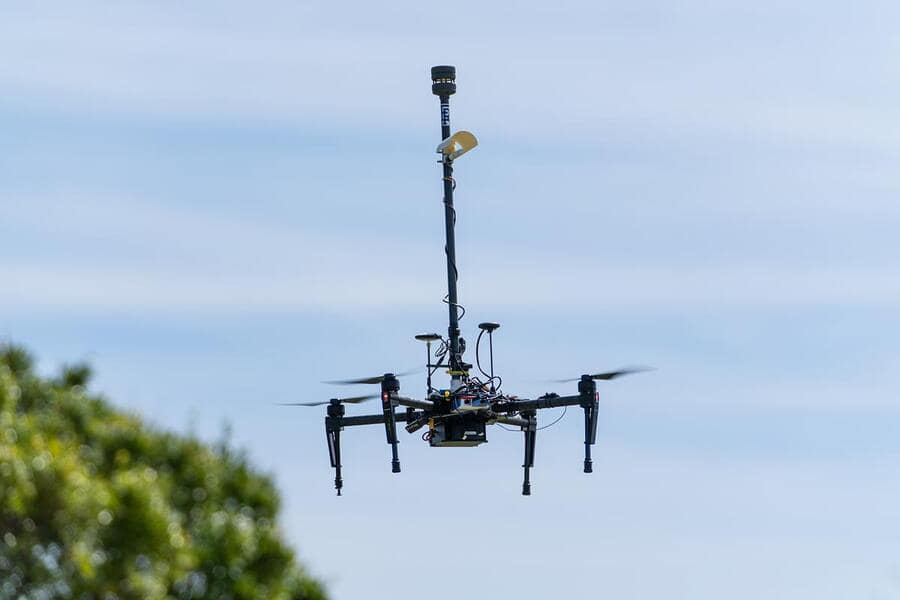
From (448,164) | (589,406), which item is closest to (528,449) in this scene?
(589,406)

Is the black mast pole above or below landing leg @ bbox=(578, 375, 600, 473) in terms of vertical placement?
above

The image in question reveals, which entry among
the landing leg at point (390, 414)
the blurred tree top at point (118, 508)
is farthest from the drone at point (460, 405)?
the blurred tree top at point (118, 508)

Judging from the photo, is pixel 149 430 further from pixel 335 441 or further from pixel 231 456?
pixel 335 441

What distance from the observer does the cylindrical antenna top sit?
36750 mm

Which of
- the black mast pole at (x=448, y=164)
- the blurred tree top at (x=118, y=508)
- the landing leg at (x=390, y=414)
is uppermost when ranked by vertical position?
the black mast pole at (x=448, y=164)

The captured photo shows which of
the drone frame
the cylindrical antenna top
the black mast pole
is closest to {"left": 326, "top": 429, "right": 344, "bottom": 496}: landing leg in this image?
the drone frame

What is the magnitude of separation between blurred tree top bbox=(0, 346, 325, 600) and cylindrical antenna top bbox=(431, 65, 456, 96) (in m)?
15.4

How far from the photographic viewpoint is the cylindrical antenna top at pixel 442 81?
3675 centimetres

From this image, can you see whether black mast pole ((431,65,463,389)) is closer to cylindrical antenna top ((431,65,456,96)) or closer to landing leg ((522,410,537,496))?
cylindrical antenna top ((431,65,456,96))

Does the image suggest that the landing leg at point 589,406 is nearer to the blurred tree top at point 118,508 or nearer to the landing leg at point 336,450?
the landing leg at point 336,450

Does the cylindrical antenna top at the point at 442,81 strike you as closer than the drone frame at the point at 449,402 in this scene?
No

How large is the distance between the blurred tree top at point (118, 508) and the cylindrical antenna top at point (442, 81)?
50.6 ft

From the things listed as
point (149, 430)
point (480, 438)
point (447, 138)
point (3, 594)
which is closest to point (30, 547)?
point (3, 594)

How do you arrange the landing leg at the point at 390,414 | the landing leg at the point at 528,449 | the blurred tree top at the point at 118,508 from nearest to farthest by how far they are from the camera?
the blurred tree top at the point at 118,508
the landing leg at the point at 390,414
the landing leg at the point at 528,449
